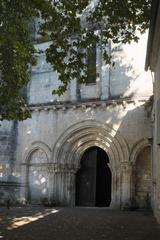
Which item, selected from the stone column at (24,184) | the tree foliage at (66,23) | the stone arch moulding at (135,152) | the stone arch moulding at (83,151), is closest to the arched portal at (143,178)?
the stone arch moulding at (135,152)

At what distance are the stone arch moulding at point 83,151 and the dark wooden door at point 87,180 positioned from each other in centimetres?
34

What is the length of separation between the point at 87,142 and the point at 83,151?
1.65ft

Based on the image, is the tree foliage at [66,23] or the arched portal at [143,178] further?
the arched portal at [143,178]

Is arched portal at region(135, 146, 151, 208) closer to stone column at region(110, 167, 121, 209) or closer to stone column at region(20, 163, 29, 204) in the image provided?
stone column at region(110, 167, 121, 209)

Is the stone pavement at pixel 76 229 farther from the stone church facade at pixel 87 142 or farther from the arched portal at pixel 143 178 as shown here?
the stone church facade at pixel 87 142

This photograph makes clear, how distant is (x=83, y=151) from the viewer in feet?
64.7

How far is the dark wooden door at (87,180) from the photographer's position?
1955 centimetres

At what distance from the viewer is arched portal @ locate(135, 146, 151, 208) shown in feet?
57.6

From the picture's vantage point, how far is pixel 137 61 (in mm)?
18375

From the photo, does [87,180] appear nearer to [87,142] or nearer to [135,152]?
[87,142]

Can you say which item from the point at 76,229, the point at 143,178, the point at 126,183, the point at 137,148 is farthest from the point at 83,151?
the point at 76,229

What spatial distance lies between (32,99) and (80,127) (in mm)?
3103

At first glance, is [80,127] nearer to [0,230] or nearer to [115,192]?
[115,192]

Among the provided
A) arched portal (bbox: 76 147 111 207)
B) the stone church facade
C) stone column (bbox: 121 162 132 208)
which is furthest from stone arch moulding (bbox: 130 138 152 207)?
arched portal (bbox: 76 147 111 207)
